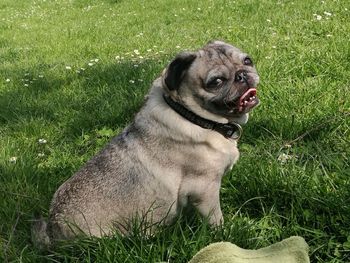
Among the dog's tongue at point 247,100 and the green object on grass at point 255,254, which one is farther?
the dog's tongue at point 247,100

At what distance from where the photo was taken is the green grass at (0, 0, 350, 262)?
297cm

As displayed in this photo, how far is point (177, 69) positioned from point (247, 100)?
50 centimetres

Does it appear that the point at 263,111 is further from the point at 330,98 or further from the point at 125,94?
the point at 125,94

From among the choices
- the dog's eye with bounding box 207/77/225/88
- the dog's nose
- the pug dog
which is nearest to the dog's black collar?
the pug dog

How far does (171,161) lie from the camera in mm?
3195

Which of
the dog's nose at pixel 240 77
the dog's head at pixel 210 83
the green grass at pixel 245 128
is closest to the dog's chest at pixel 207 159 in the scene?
the dog's head at pixel 210 83

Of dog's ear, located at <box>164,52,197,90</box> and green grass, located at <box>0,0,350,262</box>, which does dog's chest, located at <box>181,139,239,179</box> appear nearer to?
green grass, located at <box>0,0,350,262</box>

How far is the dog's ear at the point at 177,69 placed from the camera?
10.1 feet

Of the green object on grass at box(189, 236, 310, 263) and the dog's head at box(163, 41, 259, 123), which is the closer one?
the green object on grass at box(189, 236, 310, 263)

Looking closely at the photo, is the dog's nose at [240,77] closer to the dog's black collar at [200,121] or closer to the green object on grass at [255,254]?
the dog's black collar at [200,121]

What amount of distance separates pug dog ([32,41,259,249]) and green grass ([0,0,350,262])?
0.56 ft

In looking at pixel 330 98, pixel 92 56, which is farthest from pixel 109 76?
pixel 330 98

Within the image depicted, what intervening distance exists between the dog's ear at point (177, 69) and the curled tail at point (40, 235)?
1254 millimetres

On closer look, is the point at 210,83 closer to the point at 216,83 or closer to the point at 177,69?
the point at 216,83
